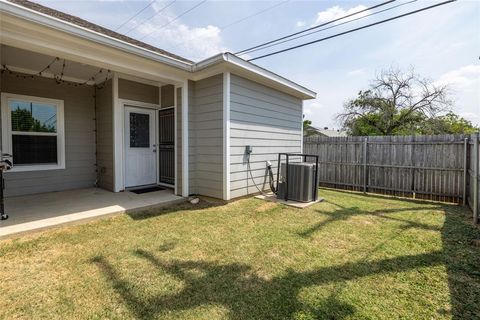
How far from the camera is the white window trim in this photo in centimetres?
475

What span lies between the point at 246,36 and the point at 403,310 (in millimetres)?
7954

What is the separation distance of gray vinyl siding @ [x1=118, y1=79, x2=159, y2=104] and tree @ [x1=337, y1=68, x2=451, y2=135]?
1610 cm

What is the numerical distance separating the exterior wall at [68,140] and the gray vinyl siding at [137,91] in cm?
118

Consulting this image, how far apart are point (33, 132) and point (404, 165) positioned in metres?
8.84

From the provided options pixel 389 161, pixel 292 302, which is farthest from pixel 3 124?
pixel 389 161

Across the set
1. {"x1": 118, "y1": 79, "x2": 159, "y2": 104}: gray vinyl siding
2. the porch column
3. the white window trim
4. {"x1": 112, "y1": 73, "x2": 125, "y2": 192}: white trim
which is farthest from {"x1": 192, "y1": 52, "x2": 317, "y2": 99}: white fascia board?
the white window trim

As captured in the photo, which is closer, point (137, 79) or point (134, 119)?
point (137, 79)

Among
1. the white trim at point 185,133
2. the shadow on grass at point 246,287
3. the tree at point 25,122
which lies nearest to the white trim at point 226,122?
the white trim at point 185,133

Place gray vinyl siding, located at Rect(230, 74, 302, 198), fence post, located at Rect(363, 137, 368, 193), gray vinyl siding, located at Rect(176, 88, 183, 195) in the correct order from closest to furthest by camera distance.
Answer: gray vinyl siding, located at Rect(230, 74, 302, 198) < gray vinyl siding, located at Rect(176, 88, 183, 195) < fence post, located at Rect(363, 137, 368, 193)

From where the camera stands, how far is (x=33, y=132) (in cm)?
514

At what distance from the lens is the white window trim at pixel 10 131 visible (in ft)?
15.6

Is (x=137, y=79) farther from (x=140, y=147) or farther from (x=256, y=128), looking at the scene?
(x=256, y=128)

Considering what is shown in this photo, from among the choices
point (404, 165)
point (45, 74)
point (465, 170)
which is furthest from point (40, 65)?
point (465, 170)

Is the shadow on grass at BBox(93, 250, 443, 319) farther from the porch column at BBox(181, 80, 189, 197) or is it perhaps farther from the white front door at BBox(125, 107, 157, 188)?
the white front door at BBox(125, 107, 157, 188)
